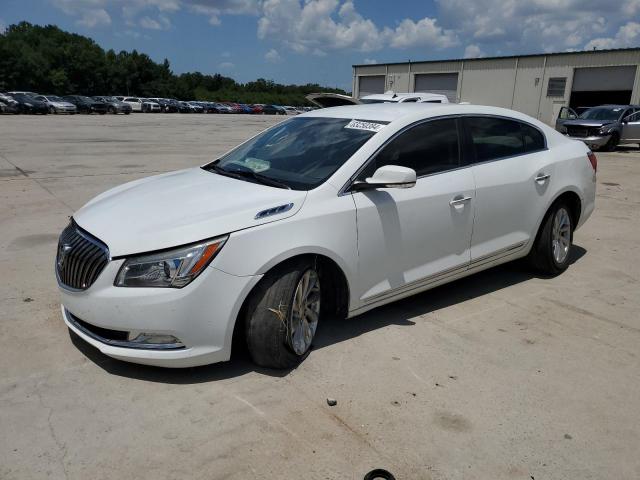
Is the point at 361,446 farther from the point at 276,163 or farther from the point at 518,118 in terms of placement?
the point at 518,118

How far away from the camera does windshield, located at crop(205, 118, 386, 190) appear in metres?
3.73

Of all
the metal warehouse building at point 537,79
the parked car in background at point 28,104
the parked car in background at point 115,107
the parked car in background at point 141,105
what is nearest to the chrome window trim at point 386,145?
the metal warehouse building at point 537,79

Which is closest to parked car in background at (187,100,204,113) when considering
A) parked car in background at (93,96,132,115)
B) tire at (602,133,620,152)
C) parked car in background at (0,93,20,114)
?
parked car in background at (93,96,132,115)

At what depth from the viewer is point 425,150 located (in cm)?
413

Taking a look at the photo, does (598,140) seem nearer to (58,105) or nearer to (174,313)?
(174,313)

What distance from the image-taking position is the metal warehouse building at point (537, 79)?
1480 inches

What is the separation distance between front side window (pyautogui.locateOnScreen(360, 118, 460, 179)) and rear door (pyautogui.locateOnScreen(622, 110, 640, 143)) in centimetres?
1941

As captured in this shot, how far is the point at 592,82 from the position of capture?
39.4 meters

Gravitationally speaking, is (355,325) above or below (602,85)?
below

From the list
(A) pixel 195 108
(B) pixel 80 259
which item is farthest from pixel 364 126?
(A) pixel 195 108

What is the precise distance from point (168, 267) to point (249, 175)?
118 cm

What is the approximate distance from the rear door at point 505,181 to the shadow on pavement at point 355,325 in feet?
1.53

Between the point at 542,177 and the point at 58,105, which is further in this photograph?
the point at 58,105

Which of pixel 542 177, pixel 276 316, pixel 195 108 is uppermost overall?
pixel 542 177
